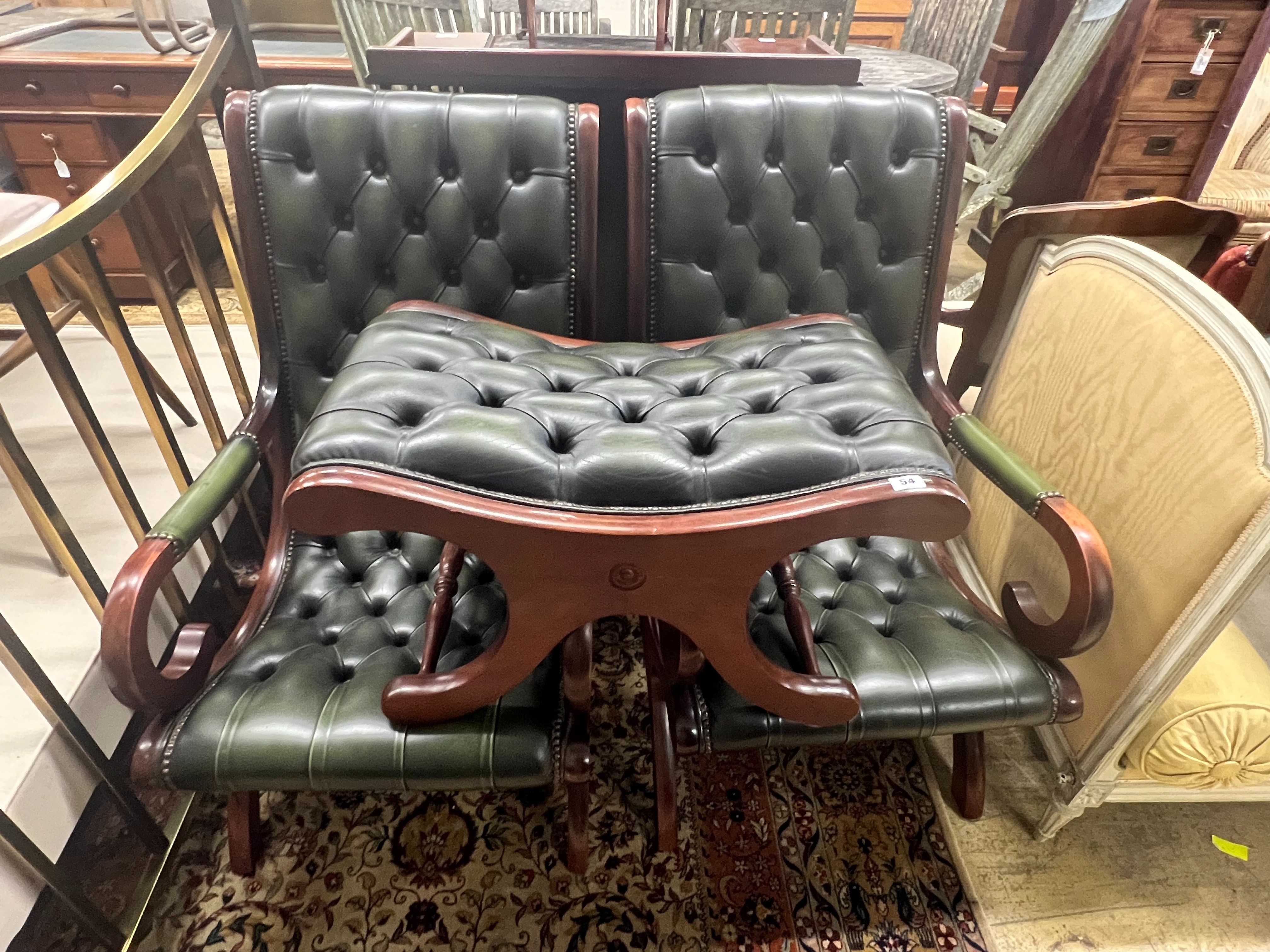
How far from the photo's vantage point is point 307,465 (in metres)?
0.71

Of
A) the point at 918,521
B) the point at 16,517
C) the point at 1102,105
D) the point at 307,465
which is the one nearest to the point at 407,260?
the point at 307,465

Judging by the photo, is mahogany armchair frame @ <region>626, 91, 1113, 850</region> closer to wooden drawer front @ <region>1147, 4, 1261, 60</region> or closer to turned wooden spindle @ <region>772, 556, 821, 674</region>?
turned wooden spindle @ <region>772, 556, 821, 674</region>

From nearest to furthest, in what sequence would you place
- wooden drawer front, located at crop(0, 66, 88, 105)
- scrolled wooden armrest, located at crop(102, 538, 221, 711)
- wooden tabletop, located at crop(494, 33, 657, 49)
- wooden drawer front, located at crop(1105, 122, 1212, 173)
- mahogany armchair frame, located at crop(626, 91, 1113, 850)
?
scrolled wooden armrest, located at crop(102, 538, 221, 711)
mahogany armchair frame, located at crop(626, 91, 1113, 850)
wooden tabletop, located at crop(494, 33, 657, 49)
wooden drawer front, located at crop(0, 66, 88, 105)
wooden drawer front, located at crop(1105, 122, 1212, 173)

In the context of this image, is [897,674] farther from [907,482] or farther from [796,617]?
[907,482]

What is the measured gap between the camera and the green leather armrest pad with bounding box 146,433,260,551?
971 mm

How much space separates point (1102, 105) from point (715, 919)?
290 centimetres

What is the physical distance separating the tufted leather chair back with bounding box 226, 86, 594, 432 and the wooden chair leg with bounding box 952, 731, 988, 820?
1055 mm

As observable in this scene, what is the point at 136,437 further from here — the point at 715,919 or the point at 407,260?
the point at 715,919

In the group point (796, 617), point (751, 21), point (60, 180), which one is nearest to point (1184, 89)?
point (751, 21)

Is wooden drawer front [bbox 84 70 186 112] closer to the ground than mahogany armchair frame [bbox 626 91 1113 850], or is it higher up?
→ higher up

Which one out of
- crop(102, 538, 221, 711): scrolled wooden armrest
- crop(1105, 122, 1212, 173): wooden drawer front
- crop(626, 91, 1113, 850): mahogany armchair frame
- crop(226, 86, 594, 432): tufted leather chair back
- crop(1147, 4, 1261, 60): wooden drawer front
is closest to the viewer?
crop(102, 538, 221, 711): scrolled wooden armrest

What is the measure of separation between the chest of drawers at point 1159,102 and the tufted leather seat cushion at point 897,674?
2231mm

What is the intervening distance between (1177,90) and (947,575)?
2.36 metres

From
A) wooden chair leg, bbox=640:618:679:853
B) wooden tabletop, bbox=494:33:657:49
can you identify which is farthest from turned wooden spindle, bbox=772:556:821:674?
wooden tabletop, bbox=494:33:657:49
